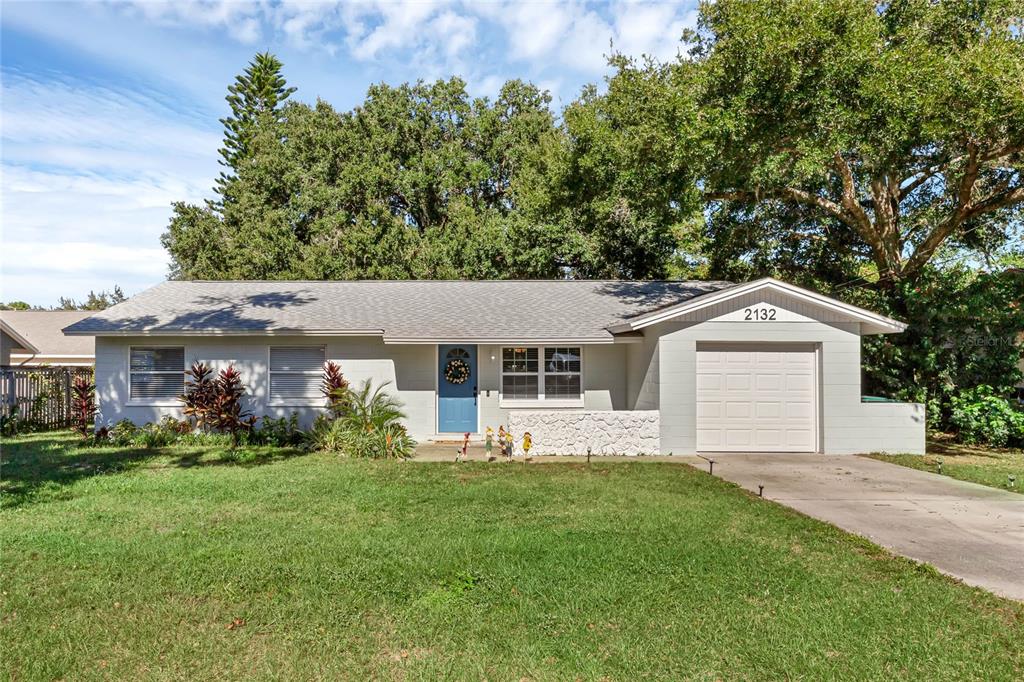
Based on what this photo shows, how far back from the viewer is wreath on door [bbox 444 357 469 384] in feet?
44.5

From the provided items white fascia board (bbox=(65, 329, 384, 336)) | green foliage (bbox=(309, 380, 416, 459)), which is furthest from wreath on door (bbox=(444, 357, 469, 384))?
white fascia board (bbox=(65, 329, 384, 336))

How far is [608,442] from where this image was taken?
38.4 feet

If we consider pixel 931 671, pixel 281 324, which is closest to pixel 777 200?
pixel 281 324

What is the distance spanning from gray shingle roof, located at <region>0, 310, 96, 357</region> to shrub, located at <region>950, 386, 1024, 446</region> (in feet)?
98.2

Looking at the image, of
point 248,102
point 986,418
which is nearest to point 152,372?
point 986,418

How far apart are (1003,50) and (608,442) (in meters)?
10.7

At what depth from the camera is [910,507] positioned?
24.9 feet

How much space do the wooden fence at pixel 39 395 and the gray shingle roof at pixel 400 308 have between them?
3.29 m

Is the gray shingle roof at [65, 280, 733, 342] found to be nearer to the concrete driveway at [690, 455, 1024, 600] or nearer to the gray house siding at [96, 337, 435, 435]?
the gray house siding at [96, 337, 435, 435]

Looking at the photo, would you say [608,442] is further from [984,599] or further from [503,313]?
[984,599]

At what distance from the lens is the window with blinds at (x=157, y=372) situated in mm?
13523

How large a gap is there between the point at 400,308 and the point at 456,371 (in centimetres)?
257

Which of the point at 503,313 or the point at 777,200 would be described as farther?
the point at 777,200

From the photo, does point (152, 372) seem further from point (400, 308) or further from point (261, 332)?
point (400, 308)
